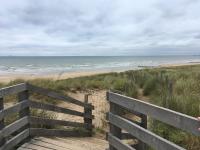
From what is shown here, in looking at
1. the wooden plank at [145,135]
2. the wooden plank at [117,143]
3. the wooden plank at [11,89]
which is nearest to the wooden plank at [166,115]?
the wooden plank at [145,135]

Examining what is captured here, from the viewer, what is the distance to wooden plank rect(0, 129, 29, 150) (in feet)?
17.8

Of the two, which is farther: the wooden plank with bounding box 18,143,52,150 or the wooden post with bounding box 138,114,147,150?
the wooden plank with bounding box 18,143,52,150

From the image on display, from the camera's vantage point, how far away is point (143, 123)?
5555 mm

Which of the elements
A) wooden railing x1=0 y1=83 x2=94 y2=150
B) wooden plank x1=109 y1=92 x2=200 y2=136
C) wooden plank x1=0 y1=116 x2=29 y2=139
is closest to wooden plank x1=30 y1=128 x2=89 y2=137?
wooden railing x1=0 y1=83 x2=94 y2=150

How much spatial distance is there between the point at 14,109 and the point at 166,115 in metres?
2.97

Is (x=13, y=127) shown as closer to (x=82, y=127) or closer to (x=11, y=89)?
(x=11, y=89)

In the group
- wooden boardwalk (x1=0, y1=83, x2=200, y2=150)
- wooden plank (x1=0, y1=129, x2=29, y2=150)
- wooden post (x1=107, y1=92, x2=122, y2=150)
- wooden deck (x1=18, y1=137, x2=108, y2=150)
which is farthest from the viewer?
wooden deck (x1=18, y1=137, x2=108, y2=150)

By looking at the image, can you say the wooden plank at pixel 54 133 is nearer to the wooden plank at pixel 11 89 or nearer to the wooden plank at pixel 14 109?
the wooden plank at pixel 14 109

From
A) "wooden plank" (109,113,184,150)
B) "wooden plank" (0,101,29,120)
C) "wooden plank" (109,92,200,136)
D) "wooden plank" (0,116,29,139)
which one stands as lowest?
"wooden plank" (0,116,29,139)

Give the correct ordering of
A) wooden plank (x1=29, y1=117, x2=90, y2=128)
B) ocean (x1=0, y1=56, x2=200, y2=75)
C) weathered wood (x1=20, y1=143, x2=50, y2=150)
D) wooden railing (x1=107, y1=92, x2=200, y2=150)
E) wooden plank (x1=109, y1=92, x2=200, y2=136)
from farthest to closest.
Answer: ocean (x1=0, y1=56, x2=200, y2=75) < wooden plank (x1=29, y1=117, x2=90, y2=128) < weathered wood (x1=20, y1=143, x2=50, y2=150) < wooden railing (x1=107, y1=92, x2=200, y2=150) < wooden plank (x1=109, y1=92, x2=200, y2=136)

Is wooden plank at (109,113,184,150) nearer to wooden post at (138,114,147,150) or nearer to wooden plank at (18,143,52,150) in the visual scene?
wooden post at (138,114,147,150)

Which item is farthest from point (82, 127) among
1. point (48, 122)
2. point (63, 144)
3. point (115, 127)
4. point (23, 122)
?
point (115, 127)

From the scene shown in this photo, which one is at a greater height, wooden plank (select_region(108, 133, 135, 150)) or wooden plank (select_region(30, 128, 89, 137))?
wooden plank (select_region(108, 133, 135, 150))

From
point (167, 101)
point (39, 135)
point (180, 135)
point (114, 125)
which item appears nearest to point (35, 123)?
point (39, 135)
